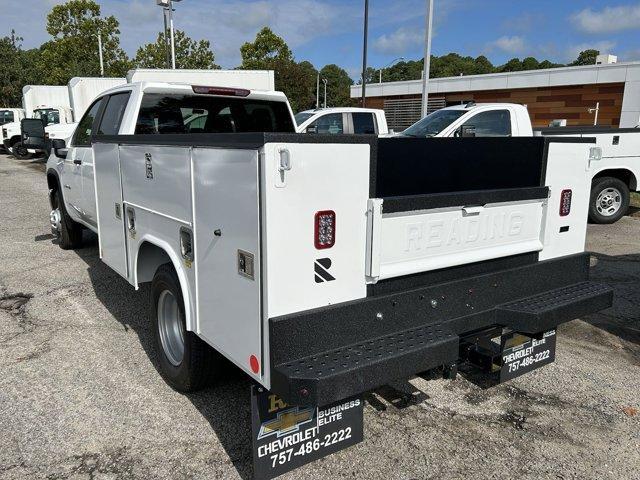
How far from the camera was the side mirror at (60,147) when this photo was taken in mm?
6434

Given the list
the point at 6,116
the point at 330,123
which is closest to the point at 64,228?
the point at 330,123

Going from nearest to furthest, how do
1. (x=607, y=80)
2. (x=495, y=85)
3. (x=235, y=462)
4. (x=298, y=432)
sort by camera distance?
(x=298, y=432), (x=235, y=462), (x=607, y=80), (x=495, y=85)

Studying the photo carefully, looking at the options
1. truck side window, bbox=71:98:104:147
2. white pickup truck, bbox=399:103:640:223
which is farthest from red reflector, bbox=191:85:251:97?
white pickup truck, bbox=399:103:640:223

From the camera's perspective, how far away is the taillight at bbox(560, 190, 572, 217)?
355 cm

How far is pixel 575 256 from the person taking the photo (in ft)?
12.2

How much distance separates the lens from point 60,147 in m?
6.44

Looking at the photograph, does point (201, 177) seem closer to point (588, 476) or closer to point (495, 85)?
point (588, 476)

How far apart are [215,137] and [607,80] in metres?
24.9

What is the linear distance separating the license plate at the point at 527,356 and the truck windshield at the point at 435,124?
6168mm

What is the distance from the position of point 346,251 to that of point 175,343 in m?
1.78

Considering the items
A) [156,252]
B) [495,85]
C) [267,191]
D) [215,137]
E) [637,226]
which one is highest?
[495,85]

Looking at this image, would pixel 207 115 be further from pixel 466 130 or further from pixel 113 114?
pixel 466 130

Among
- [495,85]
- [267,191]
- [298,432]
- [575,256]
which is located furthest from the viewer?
[495,85]

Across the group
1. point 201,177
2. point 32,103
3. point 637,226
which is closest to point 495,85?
point 637,226
